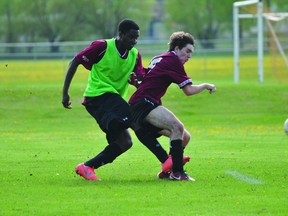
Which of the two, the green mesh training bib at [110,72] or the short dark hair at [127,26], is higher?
the short dark hair at [127,26]

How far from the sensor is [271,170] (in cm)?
1198

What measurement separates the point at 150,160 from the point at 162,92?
2.82 meters

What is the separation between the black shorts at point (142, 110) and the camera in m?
10.9

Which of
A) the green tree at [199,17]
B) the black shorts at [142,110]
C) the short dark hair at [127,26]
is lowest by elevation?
the green tree at [199,17]

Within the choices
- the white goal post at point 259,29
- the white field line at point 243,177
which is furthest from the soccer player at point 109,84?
the white goal post at point 259,29

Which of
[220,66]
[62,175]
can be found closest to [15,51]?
[220,66]

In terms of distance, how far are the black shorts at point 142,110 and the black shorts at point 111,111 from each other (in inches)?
5.1

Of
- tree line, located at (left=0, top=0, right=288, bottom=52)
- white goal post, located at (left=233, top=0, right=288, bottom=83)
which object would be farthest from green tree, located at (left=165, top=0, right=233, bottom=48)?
white goal post, located at (left=233, top=0, right=288, bottom=83)

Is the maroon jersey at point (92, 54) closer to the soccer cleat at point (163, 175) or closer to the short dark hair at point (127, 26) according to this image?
the short dark hair at point (127, 26)

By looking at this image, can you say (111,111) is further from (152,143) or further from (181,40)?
(181,40)

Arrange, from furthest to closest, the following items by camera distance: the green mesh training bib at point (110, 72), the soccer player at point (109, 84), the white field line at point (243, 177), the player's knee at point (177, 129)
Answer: the green mesh training bib at point (110, 72)
the soccer player at point (109, 84)
the player's knee at point (177, 129)
the white field line at point (243, 177)

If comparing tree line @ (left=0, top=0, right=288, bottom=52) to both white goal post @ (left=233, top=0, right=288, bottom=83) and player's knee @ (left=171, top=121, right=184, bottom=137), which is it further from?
player's knee @ (left=171, top=121, right=184, bottom=137)

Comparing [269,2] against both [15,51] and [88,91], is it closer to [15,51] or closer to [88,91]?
[15,51]

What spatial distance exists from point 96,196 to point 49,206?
0.78 meters
